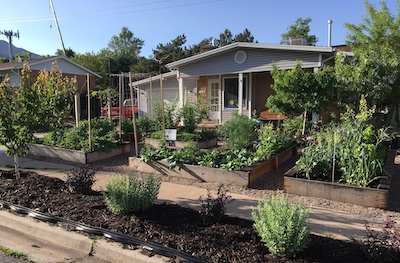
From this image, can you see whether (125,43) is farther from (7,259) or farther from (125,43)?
(7,259)

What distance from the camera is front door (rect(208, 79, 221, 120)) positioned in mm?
16641

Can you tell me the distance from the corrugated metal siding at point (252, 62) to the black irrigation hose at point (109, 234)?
1030 cm

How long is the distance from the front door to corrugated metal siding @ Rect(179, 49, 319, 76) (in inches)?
76.5

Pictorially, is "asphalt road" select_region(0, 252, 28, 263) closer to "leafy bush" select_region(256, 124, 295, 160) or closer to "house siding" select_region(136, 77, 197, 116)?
"leafy bush" select_region(256, 124, 295, 160)

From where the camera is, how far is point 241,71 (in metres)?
14.1

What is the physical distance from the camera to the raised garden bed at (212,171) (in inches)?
219

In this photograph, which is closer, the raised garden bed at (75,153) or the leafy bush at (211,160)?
the leafy bush at (211,160)

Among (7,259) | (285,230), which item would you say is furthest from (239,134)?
(7,259)

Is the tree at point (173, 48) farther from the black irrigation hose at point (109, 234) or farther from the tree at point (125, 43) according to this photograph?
the black irrigation hose at point (109, 234)

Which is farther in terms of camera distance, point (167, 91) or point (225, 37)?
point (225, 37)

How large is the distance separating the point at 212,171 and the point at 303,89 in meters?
4.44

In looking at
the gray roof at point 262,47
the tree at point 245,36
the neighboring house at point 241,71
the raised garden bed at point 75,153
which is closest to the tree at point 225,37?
the tree at point 245,36

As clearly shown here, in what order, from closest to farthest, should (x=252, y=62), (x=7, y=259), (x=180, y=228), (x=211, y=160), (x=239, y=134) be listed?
1. (x=7, y=259)
2. (x=180, y=228)
3. (x=211, y=160)
4. (x=239, y=134)
5. (x=252, y=62)

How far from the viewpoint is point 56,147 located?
28.4 ft
